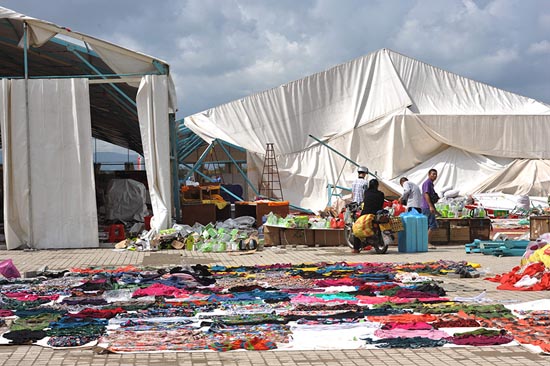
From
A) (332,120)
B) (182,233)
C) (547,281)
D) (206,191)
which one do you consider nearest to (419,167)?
(332,120)

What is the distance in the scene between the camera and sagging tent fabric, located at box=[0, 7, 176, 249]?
53.3ft

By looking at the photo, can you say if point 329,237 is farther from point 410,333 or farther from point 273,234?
point 410,333

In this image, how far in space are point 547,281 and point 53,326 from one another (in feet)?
18.7

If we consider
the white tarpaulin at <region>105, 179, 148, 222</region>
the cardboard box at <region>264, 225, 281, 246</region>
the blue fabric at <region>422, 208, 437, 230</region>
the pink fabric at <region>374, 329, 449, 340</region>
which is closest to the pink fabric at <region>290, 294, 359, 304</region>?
the pink fabric at <region>374, 329, 449, 340</region>

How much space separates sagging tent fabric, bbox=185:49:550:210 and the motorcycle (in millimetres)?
15112

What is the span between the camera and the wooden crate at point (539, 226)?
51.2 feet

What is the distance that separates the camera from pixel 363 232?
44.7ft

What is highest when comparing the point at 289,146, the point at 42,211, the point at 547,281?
→ the point at 289,146

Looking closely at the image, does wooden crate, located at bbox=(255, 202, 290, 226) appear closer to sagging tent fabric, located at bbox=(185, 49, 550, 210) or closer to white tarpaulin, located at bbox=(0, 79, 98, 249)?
white tarpaulin, located at bbox=(0, 79, 98, 249)

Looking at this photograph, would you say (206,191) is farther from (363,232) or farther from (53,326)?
(53,326)

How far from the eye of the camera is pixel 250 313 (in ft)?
24.0

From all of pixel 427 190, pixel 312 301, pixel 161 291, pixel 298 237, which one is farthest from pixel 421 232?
pixel 161 291

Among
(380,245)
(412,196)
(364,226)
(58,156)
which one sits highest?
(58,156)

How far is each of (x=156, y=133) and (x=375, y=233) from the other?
579 cm
